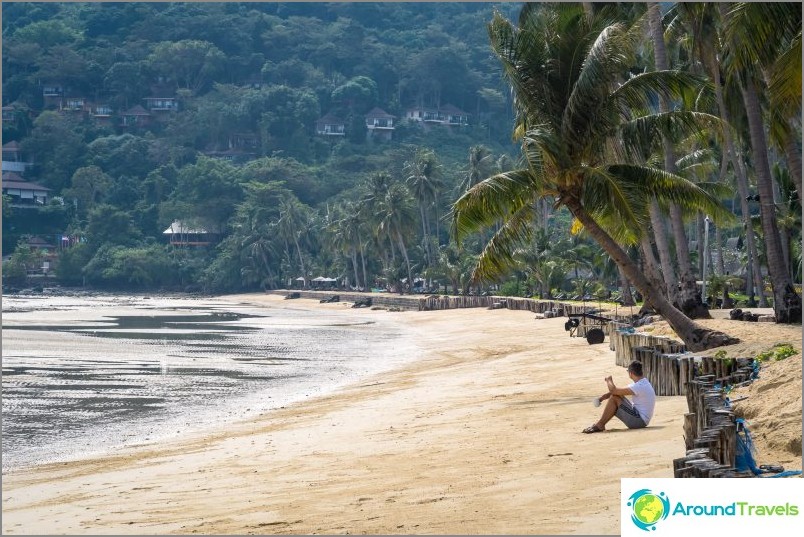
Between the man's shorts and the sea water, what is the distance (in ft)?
24.8

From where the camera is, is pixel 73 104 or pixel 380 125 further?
pixel 73 104

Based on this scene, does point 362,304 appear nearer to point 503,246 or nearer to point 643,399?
point 503,246

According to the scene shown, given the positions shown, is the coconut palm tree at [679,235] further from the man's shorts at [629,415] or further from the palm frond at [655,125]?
the man's shorts at [629,415]

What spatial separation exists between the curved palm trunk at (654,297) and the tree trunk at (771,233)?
15.2 feet

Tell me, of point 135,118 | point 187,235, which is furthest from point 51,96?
point 187,235

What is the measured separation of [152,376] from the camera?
1065 inches

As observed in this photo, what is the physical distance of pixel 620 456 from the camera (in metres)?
10.6

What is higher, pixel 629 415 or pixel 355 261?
pixel 355 261

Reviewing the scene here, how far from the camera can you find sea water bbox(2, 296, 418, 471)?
1741 centimetres

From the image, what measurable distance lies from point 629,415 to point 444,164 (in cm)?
14293

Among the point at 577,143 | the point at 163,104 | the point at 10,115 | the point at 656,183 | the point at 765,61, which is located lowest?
the point at 656,183

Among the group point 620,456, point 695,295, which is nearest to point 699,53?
point 695,295

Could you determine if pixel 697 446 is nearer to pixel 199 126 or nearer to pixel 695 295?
pixel 695 295

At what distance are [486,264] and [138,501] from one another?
11154 mm
